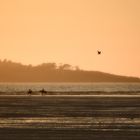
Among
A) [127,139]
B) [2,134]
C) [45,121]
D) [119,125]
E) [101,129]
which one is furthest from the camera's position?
[45,121]

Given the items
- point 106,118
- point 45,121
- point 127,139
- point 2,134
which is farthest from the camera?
point 106,118

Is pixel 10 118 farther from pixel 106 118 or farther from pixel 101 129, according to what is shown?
pixel 101 129

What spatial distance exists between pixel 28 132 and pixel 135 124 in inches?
380

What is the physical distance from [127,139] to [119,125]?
9316 mm

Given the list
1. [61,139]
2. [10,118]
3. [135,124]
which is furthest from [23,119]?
[61,139]

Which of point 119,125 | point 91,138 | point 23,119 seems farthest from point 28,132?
point 23,119

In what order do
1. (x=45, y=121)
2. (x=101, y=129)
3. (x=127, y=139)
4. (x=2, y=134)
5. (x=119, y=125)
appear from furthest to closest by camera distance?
(x=45, y=121), (x=119, y=125), (x=101, y=129), (x=2, y=134), (x=127, y=139)

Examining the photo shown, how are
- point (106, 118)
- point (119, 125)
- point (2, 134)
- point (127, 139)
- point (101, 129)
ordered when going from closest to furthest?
1. point (127, 139)
2. point (2, 134)
3. point (101, 129)
4. point (119, 125)
5. point (106, 118)

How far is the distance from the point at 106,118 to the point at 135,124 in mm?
7036

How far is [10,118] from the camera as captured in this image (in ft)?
181

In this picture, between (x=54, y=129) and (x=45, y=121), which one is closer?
(x=54, y=129)

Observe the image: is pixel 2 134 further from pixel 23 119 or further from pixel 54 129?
pixel 23 119

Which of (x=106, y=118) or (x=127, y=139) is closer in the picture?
(x=127, y=139)

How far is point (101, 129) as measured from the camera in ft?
145
